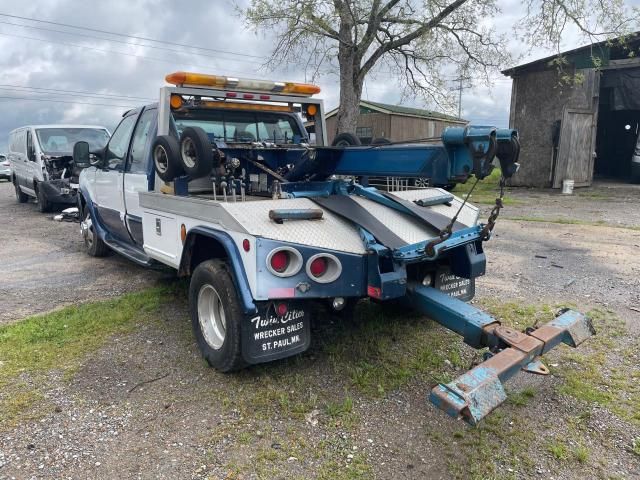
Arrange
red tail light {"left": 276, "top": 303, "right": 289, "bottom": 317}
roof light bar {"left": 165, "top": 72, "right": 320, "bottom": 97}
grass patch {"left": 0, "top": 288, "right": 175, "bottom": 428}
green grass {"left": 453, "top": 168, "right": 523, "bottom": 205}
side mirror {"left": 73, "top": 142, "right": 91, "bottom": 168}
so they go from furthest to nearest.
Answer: green grass {"left": 453, "top": 168, "right": 523, "bottom": 205} < side mirror {"left": 73, "top": 142, "right": 91, "bottom": 168} < roof light bar {"left": 165, "top": 72, "right": 320, "bottom": 97} < grass patch {"left": 0, "top": 288, "right": 175, "bottom": 428} < red tail light {"left": 276, "top": 303, "right": 289, "bottom": 317}

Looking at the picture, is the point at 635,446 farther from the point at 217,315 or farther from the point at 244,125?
the point at 244,125

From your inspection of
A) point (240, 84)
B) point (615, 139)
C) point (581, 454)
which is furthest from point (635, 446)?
point (615, 139)

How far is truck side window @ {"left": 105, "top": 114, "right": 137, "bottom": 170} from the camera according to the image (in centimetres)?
566

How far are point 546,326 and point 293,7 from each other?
47.0 ft

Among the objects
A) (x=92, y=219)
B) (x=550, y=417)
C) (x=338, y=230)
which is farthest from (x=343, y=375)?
(x=92, y=219)

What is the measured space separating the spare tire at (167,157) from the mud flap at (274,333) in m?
1.66

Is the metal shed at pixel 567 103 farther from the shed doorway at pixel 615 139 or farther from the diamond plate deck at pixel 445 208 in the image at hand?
the diamond plate deck at pixel 445 208

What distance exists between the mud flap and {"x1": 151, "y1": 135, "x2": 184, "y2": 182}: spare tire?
5.43 feet

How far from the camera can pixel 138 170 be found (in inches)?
206

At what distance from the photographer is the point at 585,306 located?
199 inches

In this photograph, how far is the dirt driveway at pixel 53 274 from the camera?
5574 millimetres

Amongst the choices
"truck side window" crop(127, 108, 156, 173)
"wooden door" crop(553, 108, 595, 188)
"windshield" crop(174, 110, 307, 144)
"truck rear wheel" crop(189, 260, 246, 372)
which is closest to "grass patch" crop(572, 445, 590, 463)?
"truck rear wheel" crop(189, 260, 246, 372)

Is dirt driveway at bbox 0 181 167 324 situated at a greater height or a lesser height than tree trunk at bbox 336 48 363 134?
lesser

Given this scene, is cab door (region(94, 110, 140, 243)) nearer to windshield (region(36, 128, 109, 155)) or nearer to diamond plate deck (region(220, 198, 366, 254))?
diamond plate deck (region(220, 198, 366, 254))
